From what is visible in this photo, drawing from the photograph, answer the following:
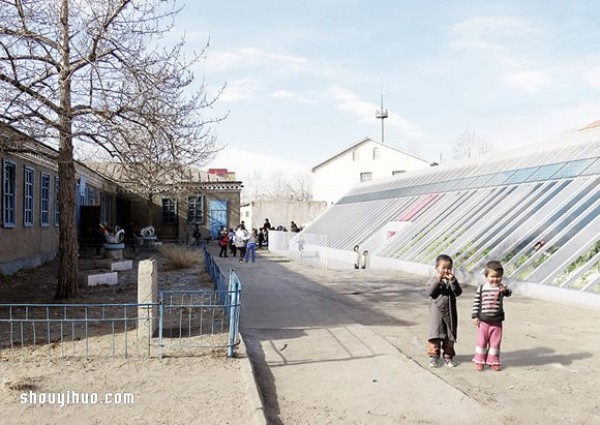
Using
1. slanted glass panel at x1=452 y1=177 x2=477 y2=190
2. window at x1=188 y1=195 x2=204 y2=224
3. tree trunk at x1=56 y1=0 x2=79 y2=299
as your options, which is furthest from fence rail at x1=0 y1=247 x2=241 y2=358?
window at x1=188 y1=195 x2=204 y2=224

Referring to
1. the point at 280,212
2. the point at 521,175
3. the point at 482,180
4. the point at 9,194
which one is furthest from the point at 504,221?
the point at 280,212

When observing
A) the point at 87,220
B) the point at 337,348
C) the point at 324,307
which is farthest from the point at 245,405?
the point at 87,220

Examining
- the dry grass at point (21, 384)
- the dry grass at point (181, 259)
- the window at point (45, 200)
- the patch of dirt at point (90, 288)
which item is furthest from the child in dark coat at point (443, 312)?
the window at point (45, 200)

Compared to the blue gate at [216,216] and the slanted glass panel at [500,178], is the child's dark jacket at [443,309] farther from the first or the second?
the blue gate at [216,216]

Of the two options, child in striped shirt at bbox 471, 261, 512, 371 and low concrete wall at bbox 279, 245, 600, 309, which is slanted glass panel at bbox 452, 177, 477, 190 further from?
child in striped shirt at bbox 471, 261, 512, 371

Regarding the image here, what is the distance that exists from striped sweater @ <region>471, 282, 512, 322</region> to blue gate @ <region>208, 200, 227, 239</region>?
101 ft

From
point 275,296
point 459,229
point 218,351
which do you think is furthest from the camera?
point 459,229

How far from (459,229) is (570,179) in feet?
10.5

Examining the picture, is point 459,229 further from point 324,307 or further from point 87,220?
point 87,220

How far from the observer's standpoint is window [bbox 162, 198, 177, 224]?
3569 cm

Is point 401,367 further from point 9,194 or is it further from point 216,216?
point 216,216

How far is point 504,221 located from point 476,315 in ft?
28.3

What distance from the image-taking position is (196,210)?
35.9 metres

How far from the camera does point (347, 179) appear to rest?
165 ft
